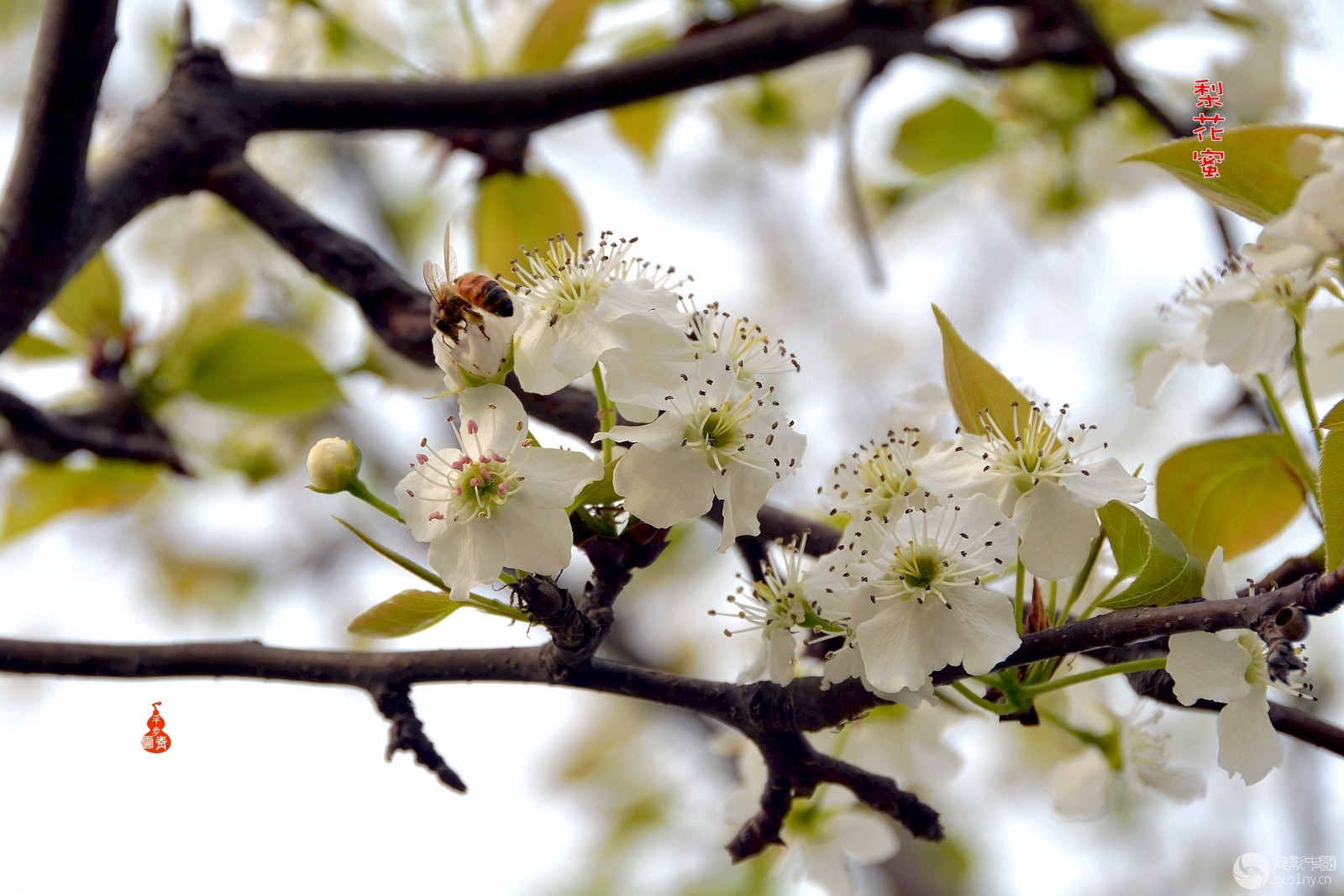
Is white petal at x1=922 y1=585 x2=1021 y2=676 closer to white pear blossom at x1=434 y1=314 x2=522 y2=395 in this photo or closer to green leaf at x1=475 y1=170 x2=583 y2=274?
white pear blossom at x1=434 y1=314 x2=522 y2=395

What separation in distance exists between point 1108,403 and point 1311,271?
2.18 metres

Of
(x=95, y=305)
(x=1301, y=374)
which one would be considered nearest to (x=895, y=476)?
(x=1301, y=374)

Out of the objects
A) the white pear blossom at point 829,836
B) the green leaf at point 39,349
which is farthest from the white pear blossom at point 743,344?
the green leaf at point 39,349

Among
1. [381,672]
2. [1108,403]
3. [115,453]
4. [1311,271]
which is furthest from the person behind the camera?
[1108,403]

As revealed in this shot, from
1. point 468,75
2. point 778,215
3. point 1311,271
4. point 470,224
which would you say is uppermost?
point 468,75

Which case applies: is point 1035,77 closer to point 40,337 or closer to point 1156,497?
point 1156,497

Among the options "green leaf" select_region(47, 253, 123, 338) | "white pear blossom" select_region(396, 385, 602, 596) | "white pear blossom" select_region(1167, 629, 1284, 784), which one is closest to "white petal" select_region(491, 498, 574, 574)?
"white pear blossom" select_region(396, 385, 602, 596)

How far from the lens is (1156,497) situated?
0.78 meters

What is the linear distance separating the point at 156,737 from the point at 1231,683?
75 centimetres

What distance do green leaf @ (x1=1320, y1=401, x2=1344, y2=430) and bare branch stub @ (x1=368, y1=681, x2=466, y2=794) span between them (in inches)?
20.4

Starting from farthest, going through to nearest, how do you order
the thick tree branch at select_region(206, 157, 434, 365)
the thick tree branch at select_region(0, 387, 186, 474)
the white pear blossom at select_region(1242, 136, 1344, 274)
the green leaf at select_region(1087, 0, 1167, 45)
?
the green leaf at select_region(1087, 0, 1167, 45)
the thick tree branch at select_region(0, 387, 186, 474)
the thick tree branch at select_region(206, 157, 434, 365)
the white pear blossom at select_region(1242, 136, 1344, 274)

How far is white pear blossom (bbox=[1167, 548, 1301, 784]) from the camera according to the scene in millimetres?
598

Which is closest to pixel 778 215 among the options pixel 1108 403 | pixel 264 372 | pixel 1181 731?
pixel 1108 403

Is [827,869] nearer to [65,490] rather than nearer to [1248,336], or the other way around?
[1248,336]
